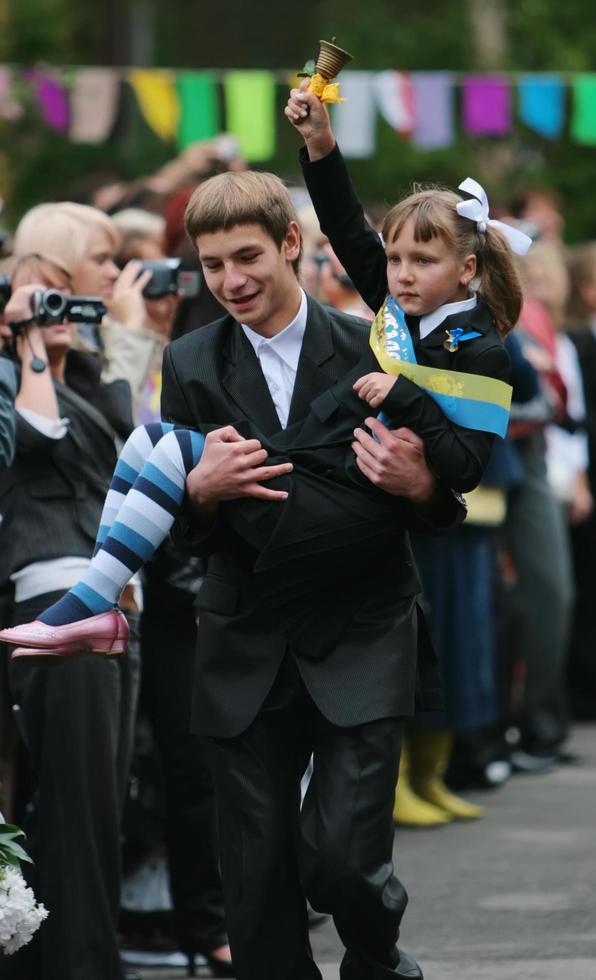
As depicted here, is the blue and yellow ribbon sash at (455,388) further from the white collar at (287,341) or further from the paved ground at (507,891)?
the paved ground at (507,891)

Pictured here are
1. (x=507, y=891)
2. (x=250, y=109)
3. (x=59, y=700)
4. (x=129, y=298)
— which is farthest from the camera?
(x=250, y=109)

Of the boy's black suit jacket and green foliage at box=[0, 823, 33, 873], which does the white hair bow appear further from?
green foliage at box=[0, 823, 33, 873]

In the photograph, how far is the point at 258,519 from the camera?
4680mm

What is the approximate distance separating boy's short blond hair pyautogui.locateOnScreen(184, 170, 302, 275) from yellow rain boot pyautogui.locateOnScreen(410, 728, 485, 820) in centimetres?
Result: 435

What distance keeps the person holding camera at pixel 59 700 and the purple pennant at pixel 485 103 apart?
9112mm

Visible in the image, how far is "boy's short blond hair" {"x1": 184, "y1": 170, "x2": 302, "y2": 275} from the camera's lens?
4.66m

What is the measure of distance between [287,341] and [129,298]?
1601mm

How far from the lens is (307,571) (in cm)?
468

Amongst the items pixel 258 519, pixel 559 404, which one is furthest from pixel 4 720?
pixel 559 404

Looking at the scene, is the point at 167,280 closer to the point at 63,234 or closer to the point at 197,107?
the point at 63,234

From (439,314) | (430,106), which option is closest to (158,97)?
(430,106)

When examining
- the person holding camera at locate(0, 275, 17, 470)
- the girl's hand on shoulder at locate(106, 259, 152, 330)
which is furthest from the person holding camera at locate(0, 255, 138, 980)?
the girl's hand on shoulder at locate(106, 259, 152, 330)

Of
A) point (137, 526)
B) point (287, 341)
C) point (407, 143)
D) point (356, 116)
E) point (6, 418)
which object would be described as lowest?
point (137, 526)

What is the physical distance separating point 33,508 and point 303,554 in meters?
1.10
